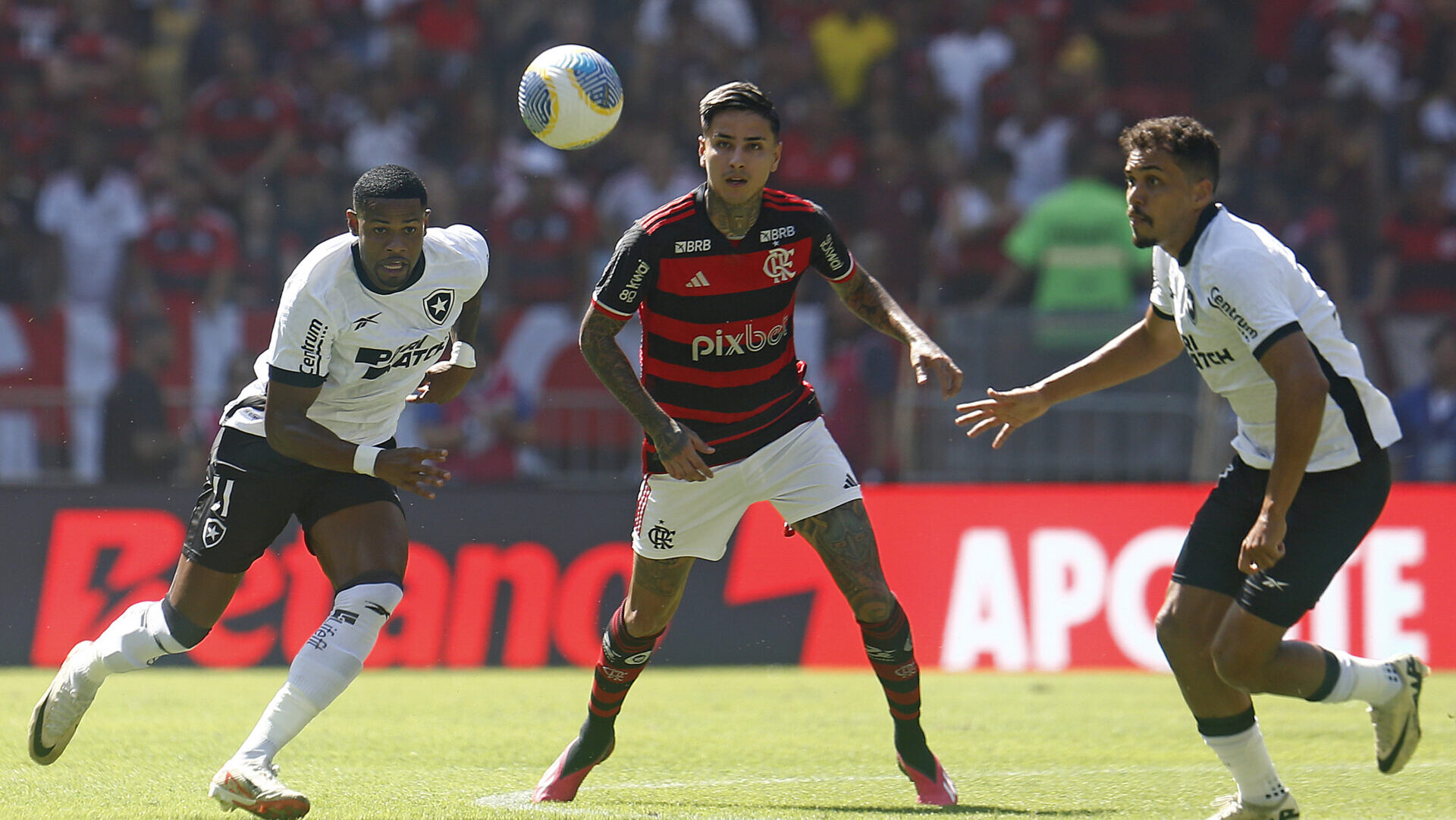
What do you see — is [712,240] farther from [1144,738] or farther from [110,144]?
[110,144]

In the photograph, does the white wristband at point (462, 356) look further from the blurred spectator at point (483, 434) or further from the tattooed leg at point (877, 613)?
the blurred spectator at point (483, 434)

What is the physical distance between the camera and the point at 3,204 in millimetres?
15344

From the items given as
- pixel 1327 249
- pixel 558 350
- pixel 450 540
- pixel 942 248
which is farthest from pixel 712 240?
pixel 1327 249

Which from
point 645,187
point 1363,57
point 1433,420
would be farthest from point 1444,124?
point 645,187

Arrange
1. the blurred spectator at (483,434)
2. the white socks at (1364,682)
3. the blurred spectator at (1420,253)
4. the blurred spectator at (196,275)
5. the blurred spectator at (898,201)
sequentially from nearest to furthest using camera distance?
the white socks at (1364,682) < the blurred spectator at (483,434) < the blurred spectator at (196,275) < the blurred spectator at (1420,253) < the blurred spectator at (898,201)

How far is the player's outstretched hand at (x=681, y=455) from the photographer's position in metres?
5.88

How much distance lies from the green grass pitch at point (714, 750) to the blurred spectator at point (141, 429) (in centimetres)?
242

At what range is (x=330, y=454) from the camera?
5.62m

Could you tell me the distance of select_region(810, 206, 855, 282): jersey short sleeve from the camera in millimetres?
6367

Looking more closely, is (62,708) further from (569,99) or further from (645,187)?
(645,187)

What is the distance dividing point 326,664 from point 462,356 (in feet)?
4.92

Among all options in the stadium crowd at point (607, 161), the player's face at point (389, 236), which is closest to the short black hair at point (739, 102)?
Answer: the player's face at point (389, 236)

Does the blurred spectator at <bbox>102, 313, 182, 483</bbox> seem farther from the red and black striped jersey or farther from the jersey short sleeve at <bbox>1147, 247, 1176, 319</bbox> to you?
the jersey short sleeve at <bbox>1147, 247, 1176, 319</bbox>

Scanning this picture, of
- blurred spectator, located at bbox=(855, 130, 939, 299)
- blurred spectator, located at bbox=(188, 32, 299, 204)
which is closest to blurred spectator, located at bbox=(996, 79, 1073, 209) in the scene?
blurred spectator, located at bbox=(855, 130, 939, 299)
